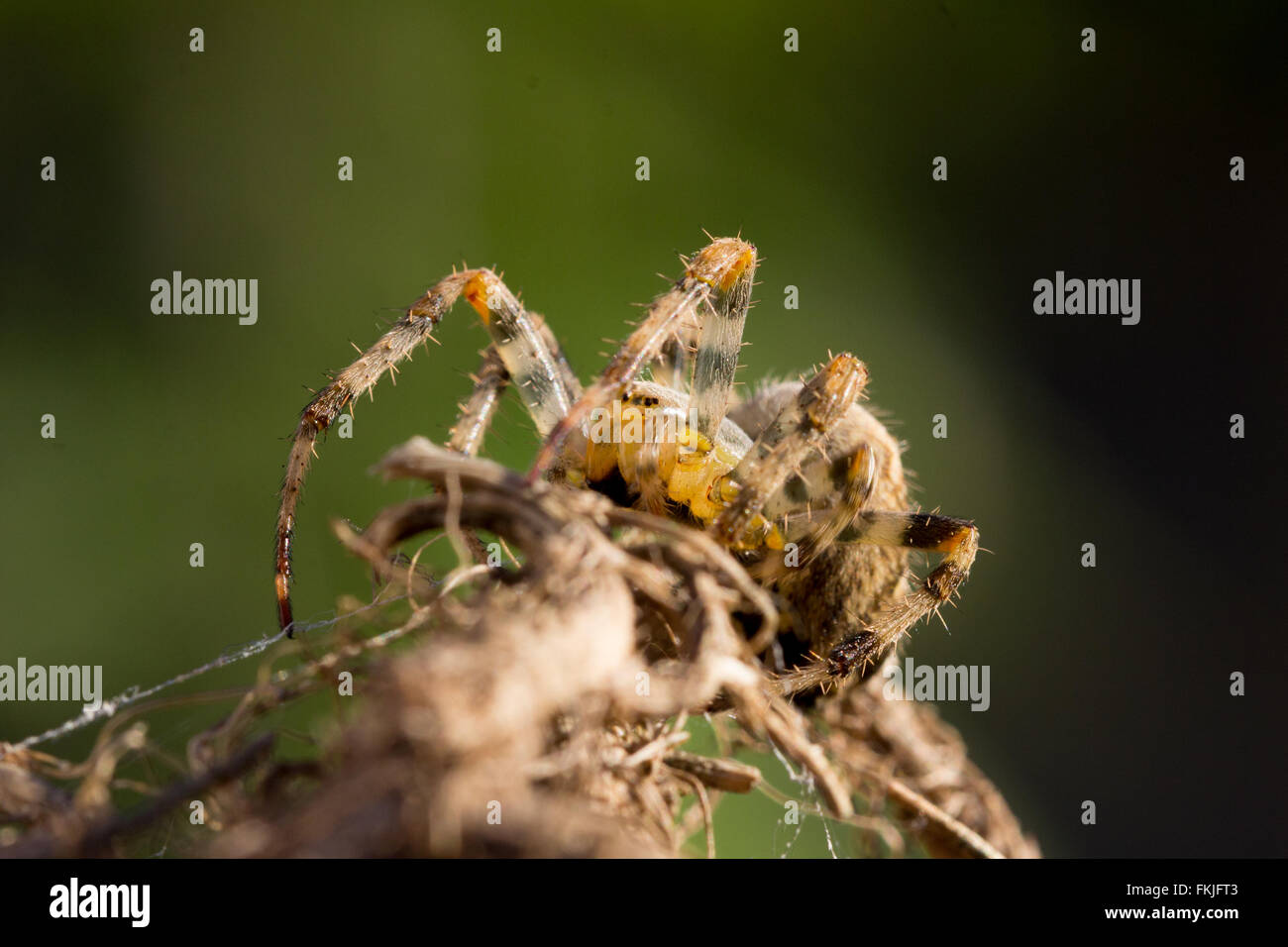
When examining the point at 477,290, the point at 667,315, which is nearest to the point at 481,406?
the point at 477,290

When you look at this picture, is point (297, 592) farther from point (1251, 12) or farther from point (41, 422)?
point (1251, 12)

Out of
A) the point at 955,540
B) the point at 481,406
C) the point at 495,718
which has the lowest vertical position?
the point at 495,718

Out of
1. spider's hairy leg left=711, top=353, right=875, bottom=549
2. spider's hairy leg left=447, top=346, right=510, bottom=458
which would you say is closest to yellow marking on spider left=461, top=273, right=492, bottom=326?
spider's hairy leg left=447, top=346, right=510, bottom=458


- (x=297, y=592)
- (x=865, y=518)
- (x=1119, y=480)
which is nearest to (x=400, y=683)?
(x=865, y=518)

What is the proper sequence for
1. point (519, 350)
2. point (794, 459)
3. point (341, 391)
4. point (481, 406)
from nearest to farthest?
point (794, 459)
point (341, 391)
point (481, 406)
point (519, 350)

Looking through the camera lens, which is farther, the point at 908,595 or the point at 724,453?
the point at 724,453

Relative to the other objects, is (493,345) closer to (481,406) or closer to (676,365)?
(481,406)
